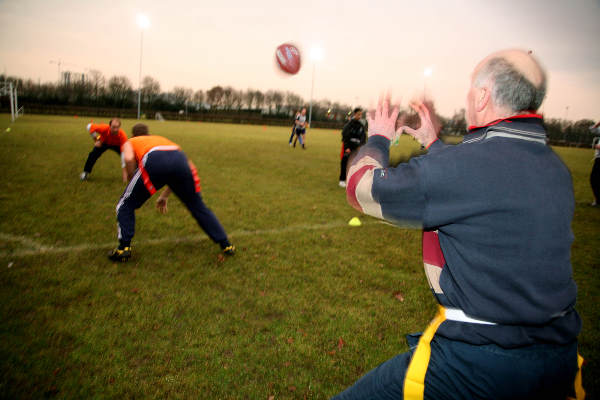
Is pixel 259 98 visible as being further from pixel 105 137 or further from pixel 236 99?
→ pixel 105 137

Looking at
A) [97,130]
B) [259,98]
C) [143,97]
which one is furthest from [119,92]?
[97,130]

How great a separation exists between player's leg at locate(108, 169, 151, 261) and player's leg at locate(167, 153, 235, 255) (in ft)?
1.25

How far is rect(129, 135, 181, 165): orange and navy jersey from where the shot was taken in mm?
4520

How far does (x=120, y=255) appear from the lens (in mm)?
4648

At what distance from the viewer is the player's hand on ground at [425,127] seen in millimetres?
1595

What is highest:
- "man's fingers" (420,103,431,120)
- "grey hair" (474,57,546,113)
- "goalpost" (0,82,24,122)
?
"goalpost" (0,82,24,122)

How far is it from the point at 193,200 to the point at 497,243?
13.7 ft

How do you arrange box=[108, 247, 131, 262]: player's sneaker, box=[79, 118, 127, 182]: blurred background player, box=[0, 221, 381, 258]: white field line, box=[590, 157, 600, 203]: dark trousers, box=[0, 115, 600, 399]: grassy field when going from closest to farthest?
box=[0, 115, 600, 399]: grassy field → box=[108, 247, 131, 262]: player's sneaker → box=[0, 221, 381, 258]: white field line → box=[79, 118, 127, 182]: blurred background player → box=[590, 157, 600, 203]: dark trousers

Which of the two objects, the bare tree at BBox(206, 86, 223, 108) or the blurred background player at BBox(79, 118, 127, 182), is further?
the bare tree at BBox(206, 86, 223, 108)

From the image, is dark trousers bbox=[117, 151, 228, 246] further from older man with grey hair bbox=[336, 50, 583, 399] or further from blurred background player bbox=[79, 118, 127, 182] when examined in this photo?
blurred background player bbox=[79, 118, 127, 182]

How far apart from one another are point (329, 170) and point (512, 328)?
12.1m

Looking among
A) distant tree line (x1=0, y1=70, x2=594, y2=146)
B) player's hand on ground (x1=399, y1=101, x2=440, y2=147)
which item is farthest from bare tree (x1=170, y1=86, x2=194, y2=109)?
player's hand on ground (x1=399, y1=101, x2=440, y2=147)

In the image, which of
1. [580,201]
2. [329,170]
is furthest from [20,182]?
[580,201]

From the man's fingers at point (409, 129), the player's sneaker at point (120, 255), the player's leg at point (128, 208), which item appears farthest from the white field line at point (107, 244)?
the man's fingers at point (409, 129)
